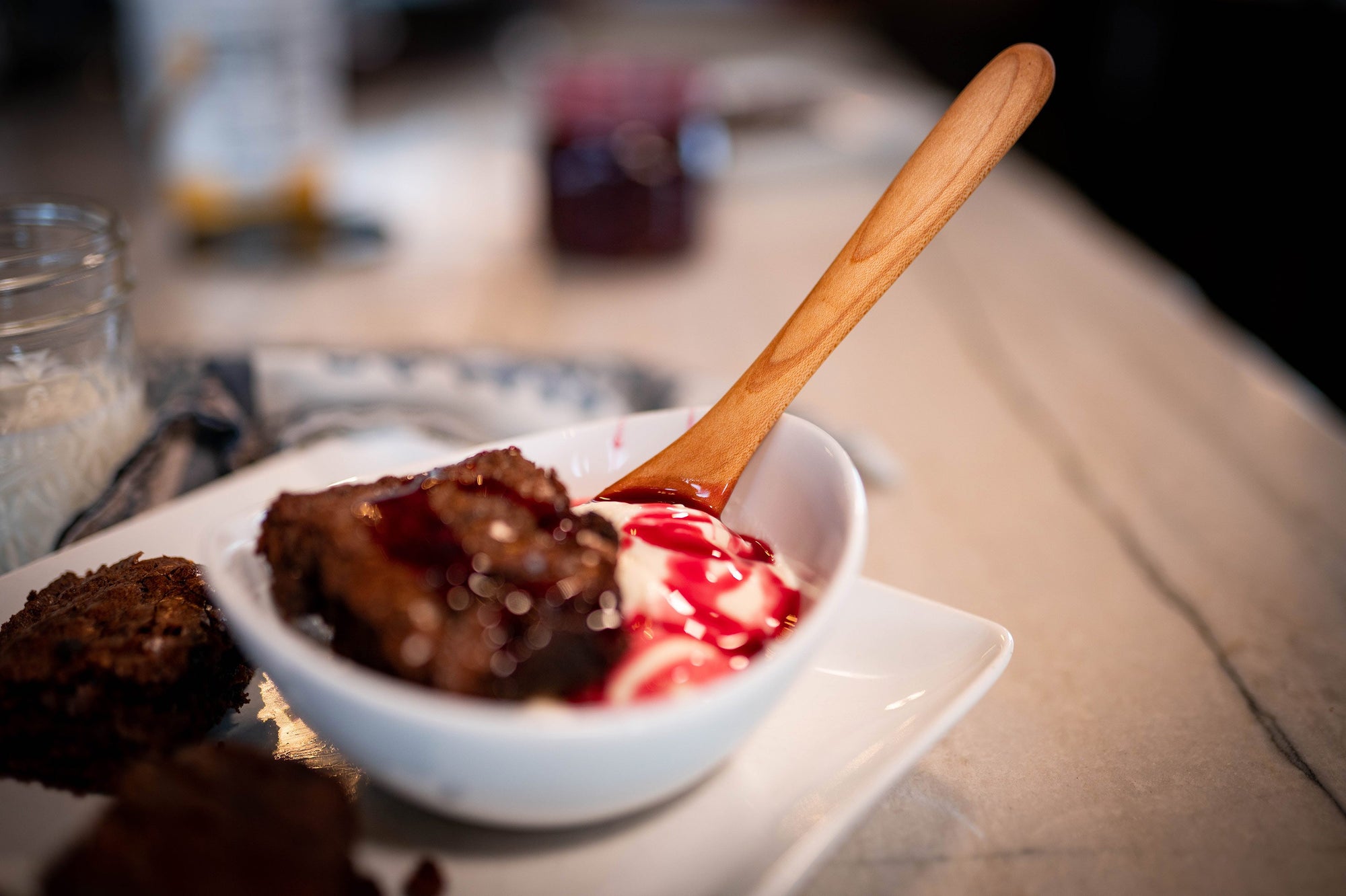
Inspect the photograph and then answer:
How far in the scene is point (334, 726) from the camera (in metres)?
0.60

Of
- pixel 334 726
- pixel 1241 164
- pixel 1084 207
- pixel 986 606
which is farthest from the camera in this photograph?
pixel 1241 164

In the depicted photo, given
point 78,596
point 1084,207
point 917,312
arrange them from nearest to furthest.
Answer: point 78,596
point 917,312
point 1084,207

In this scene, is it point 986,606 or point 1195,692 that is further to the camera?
point 986,606

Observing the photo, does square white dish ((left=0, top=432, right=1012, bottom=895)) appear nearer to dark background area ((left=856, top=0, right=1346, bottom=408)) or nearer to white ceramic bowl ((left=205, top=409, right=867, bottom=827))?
white ceramic bowl ((left=205, top=409, right=867, bottom=827))

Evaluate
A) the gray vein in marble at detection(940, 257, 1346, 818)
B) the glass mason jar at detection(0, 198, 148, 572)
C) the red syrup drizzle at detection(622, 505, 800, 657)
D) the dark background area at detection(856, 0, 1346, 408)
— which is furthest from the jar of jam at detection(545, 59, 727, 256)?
the dark background area at detection(856, 0, 1346, 408)

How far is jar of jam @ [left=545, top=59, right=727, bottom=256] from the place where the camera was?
202cm

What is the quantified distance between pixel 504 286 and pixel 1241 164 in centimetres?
→ 285

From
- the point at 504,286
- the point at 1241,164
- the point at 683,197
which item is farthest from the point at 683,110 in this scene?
the point at 1241,164

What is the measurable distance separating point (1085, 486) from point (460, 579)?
0.99 m

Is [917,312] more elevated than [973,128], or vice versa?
[973,128]

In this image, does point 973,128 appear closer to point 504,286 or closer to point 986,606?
point 986,606

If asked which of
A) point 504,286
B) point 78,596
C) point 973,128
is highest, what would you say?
point 973,128

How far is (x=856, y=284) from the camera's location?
0.87m

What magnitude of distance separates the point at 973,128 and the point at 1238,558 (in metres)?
0.66
